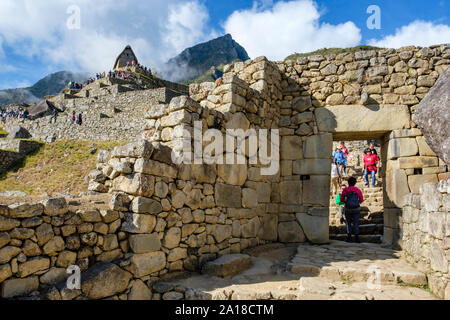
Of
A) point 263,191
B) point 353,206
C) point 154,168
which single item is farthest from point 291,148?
point 154,168

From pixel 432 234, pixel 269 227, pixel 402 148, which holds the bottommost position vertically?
pixel 269 227

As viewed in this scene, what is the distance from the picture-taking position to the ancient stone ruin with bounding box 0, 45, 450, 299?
3.32 metres

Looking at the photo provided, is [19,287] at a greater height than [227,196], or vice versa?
[227,196]

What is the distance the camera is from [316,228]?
21.0 ft

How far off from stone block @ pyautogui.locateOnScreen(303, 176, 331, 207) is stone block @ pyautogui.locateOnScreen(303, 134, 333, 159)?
1.49 feet

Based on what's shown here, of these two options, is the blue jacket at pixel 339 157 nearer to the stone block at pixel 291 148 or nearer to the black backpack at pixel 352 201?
the black backpack at pixel 352 201

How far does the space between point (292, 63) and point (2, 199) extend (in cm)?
587

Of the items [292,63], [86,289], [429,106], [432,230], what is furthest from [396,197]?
[86,289]

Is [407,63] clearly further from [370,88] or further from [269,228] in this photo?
[269,228]

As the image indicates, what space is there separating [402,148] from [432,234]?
2677 mm

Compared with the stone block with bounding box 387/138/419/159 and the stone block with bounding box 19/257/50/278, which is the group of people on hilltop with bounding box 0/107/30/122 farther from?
the stone block with bounding box 387/138/419/159

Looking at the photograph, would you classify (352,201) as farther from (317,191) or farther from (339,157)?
(339,157)

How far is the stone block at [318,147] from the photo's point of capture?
6.57 metres

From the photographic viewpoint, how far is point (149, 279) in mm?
4004
